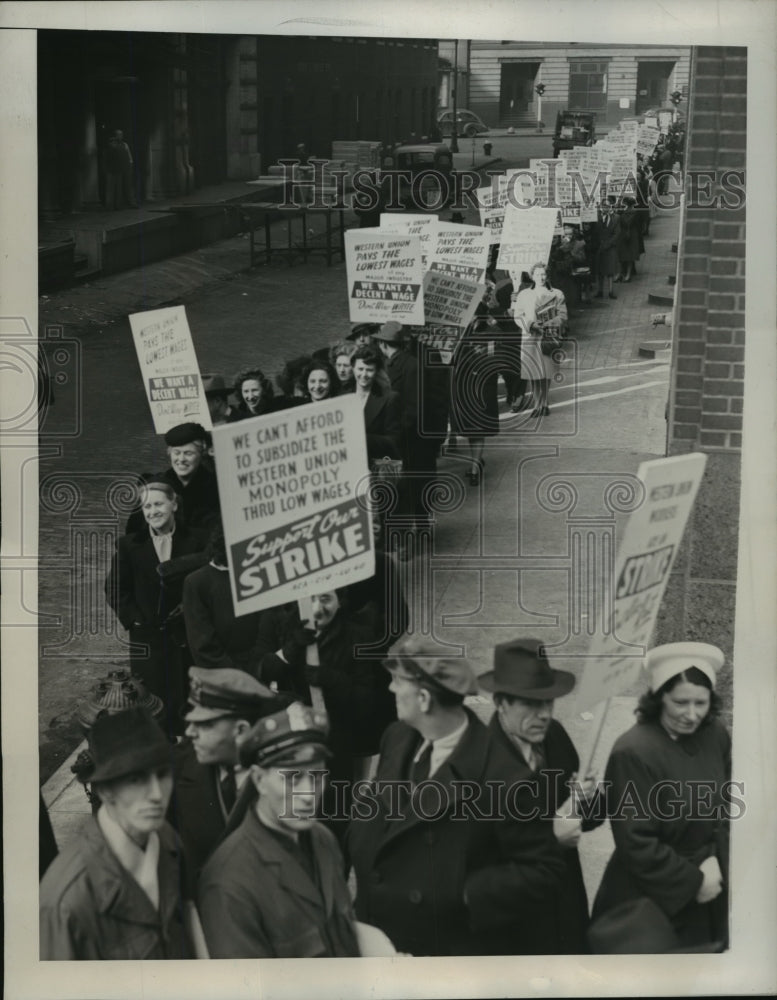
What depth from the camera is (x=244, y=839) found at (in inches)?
260

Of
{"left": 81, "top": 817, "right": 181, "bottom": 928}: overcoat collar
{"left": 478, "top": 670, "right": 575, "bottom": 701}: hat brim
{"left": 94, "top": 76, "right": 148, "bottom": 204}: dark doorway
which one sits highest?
{"left": 94, "top": 76, "right": 148, "bottom": 204}: dark doorway

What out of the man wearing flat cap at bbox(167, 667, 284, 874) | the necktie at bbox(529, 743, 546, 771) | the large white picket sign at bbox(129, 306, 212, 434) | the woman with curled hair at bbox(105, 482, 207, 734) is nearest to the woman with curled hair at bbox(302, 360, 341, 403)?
the large white picket sign at bbox(129, 306, 212, 434)

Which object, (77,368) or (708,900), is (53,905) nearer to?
(77,368)

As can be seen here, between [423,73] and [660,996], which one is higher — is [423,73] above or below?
above

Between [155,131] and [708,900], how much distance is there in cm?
411

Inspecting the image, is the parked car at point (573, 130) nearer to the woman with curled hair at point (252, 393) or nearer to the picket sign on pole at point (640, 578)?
the picket sign on pole at point (640, 578)

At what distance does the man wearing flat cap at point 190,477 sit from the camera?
6.99m

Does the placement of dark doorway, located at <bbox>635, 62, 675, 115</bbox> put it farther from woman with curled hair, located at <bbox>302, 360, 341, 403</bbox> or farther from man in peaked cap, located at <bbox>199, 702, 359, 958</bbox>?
man in peaked cap, located at <bbox>199, 702, 359, 958</bbox>

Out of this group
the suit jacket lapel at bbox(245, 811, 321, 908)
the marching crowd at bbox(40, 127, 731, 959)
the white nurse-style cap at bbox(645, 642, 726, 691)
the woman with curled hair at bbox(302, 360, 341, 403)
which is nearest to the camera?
the suit jacket lapel at bbox(245, 811, 321, 908)

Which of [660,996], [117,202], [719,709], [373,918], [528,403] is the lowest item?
[660,996]

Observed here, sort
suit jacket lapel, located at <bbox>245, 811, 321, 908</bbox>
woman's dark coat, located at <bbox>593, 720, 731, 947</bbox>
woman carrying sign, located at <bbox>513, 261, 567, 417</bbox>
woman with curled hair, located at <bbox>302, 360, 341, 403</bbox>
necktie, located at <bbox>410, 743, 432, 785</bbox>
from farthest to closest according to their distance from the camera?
woman carrying sign, located at <bbox>513, 261, 567, 417</bbox>, woman with curled hair, located at <bbox>302, 360, 341, 403</bbox>, woman's dark coat, located at <bbox>593, 720, 731, 947</bbox>, necktie, located at <bbox>410, 743, 432, 785</bbox>, suit jacket lapel, located at <bbox>245, 811, 321, 908</bbox>

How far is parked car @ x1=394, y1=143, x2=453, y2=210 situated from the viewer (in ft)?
23.2

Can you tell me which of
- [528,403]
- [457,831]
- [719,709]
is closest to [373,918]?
[457,831]

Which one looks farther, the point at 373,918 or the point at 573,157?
the point at 573,157
